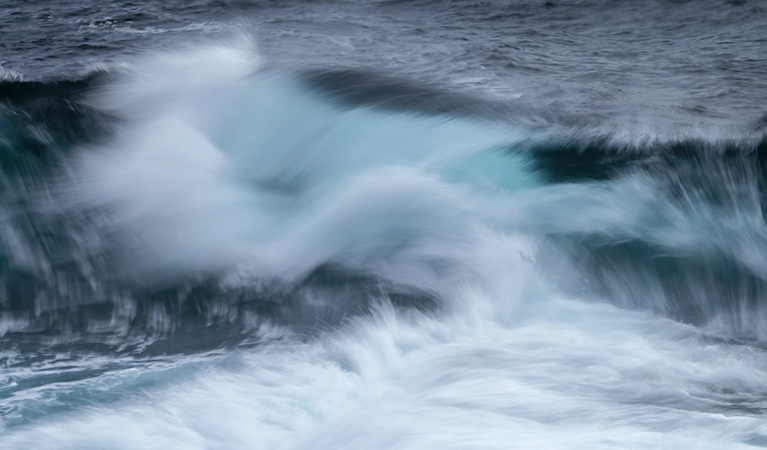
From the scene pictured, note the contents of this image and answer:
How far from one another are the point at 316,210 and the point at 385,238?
1.35ft

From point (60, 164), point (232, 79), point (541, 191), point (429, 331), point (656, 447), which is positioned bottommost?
point (656, 447)

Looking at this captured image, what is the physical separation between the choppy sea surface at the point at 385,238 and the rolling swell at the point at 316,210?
0.04 feet

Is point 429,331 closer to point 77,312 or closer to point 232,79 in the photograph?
point 77,312

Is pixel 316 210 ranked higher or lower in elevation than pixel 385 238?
higher

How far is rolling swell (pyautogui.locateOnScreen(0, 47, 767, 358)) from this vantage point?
3182mm

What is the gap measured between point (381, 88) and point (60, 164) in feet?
5.66

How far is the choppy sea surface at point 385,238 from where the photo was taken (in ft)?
8.66

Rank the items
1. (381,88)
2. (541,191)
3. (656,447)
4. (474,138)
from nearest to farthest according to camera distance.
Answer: (656,447), (541,191), (474,138), (381,88)

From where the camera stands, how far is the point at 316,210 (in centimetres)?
380

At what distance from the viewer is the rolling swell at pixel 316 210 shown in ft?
10.4

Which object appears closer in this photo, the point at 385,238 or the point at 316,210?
the point at 385,238

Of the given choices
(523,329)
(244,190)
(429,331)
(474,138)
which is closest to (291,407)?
(429,331)

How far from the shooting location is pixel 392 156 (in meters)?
4.07

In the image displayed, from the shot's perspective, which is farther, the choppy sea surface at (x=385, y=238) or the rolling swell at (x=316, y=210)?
the rolling swell at (x=316, y=210)
